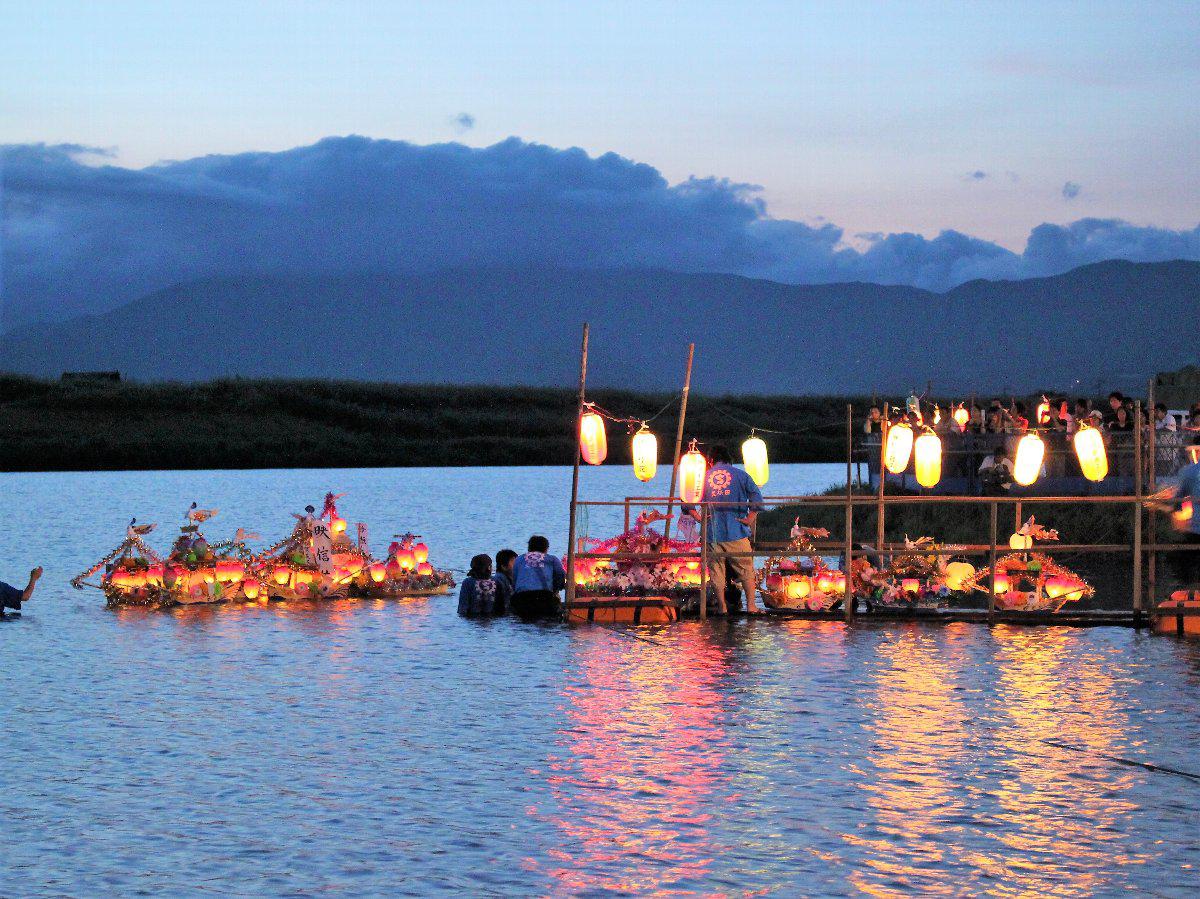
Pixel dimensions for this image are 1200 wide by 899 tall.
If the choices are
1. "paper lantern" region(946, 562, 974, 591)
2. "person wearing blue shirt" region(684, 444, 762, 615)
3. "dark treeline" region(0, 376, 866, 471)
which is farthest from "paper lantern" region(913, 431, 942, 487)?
"dark treeline" region(0, 376, 866, 471)

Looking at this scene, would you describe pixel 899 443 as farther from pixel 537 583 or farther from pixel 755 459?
pixel 537 583

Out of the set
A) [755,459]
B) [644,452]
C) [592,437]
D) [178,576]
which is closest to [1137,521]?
[755,459]

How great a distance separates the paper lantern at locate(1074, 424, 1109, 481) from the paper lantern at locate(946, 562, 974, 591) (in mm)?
3336

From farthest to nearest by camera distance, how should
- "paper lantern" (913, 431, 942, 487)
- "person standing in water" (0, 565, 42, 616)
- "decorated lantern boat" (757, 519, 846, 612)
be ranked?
1. "paper lantern" (913, 431, 942, 487)
2. "person standing in water" (0, 565, 42, 616)
3. "decorated lantern boat" (757, 519, 846, 612)

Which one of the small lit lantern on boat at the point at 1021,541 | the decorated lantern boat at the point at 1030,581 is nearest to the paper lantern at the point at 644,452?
the decorated lantern boat at the point at 1030,581

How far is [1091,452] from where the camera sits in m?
23.6

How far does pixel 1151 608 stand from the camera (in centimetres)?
1956

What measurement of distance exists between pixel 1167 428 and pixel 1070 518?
3.57 meters

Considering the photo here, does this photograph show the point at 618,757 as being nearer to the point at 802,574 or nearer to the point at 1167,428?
the point at 802,574

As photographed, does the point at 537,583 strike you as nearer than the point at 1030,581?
No

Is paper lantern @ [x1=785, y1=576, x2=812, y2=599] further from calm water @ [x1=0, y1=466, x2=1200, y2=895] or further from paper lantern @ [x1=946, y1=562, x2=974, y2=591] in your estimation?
paper lantern @ [x1=946, y1=562, x2=974, y2=591]

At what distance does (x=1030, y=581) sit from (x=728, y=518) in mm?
3964

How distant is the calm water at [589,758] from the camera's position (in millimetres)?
9297

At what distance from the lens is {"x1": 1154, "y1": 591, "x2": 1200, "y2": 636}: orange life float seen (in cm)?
1933
